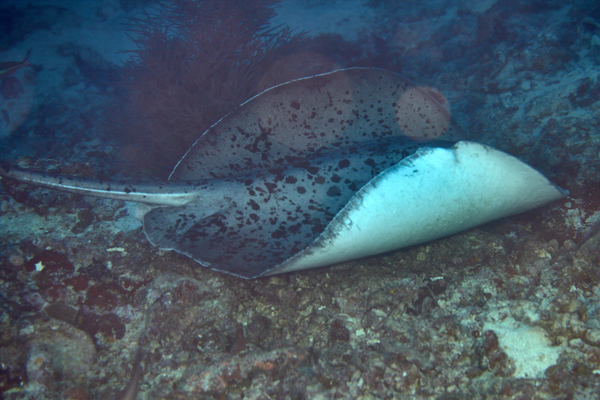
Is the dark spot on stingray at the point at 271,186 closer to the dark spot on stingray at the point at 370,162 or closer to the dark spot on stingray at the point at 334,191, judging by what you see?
the dark spot on stingray at the point at 334,191

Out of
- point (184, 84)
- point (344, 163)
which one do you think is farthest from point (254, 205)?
point (184, 84)

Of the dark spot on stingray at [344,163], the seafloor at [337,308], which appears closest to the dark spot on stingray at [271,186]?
the dark spot on stingray at [344,163]

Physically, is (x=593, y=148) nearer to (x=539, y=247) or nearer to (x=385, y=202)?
(x=539, y=247)

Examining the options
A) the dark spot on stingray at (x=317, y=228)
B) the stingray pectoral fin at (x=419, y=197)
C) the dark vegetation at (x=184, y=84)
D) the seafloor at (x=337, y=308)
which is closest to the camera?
the seafloor at (x=337, y=308)

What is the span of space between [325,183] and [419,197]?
104cm

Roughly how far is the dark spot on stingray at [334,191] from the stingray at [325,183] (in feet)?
0.03

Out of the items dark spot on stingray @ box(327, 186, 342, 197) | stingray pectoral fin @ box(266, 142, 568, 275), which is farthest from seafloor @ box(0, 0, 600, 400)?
dark spot on stingray @ box(327, 186, 342, 197)

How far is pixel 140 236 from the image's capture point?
125 inches

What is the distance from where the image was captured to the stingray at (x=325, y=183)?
6.79 ft

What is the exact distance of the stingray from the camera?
2.07 meters

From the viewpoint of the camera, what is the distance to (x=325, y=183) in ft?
9.50

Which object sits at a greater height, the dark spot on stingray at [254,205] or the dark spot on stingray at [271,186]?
the dark spot on stingray at [271,186]

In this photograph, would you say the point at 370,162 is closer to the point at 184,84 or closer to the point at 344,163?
the point at 344,163

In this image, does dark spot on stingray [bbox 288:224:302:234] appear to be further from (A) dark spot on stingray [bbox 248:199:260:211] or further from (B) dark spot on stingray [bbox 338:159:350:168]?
(B) dark spot on stingray [bbox 338:159:350:168]
